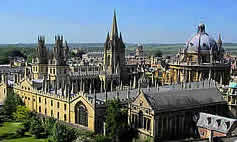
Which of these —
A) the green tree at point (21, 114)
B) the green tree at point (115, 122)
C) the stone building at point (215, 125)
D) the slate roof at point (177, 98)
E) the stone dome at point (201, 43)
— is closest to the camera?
the stone building at point (215, 125)

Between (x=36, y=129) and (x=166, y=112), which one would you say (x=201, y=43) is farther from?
(x=36, y=129)

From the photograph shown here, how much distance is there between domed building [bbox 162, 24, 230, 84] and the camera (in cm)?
7431

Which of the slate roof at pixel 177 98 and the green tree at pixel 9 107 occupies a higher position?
the slate roof at pixel 177 98

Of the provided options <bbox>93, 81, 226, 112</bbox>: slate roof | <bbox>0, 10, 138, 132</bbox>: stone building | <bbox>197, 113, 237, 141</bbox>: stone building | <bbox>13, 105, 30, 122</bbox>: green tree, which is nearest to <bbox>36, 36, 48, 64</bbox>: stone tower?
<bbox>0, 10, 138, 132</bbox>: stone building

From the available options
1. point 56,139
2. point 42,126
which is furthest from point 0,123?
point 56,139

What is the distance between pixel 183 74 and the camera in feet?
249

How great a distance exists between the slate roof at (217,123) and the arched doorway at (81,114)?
18.4 meters

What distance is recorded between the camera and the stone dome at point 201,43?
7569 centimetres

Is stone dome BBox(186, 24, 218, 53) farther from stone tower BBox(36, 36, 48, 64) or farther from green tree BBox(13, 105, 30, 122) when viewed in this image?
green tree BBox(13, 105, 30, 122)

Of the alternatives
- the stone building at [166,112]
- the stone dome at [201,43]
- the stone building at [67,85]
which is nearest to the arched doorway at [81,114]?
the stone building at [67,85]

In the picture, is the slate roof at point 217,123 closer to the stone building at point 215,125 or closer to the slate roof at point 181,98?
the stone building at point 215,125

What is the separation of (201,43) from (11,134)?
44988mm

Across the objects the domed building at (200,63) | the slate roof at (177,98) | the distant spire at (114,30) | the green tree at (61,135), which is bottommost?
the green tree at (61,135)

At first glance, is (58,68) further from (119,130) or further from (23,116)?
(119,130)
